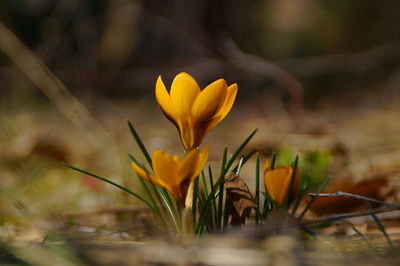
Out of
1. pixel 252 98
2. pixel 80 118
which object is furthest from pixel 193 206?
pixel 252 98

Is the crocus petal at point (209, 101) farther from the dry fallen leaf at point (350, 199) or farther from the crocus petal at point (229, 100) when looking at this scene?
the dry fallen leaf at point (350, 199)

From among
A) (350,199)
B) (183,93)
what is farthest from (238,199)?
(350,199)

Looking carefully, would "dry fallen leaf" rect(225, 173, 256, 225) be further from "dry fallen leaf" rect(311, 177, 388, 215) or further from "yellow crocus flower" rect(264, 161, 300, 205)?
"dry fallen leaf" rect(311, 177, 388, 215)

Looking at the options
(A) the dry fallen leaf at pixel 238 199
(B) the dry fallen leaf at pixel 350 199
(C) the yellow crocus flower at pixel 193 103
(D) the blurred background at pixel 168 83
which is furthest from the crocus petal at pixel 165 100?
(B) the dry fallen leaf at pixel 350 199

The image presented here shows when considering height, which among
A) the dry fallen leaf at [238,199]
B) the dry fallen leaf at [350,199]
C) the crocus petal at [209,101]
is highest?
the dry fallen leaf at [350,199]

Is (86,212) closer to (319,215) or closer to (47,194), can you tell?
(47,194)
